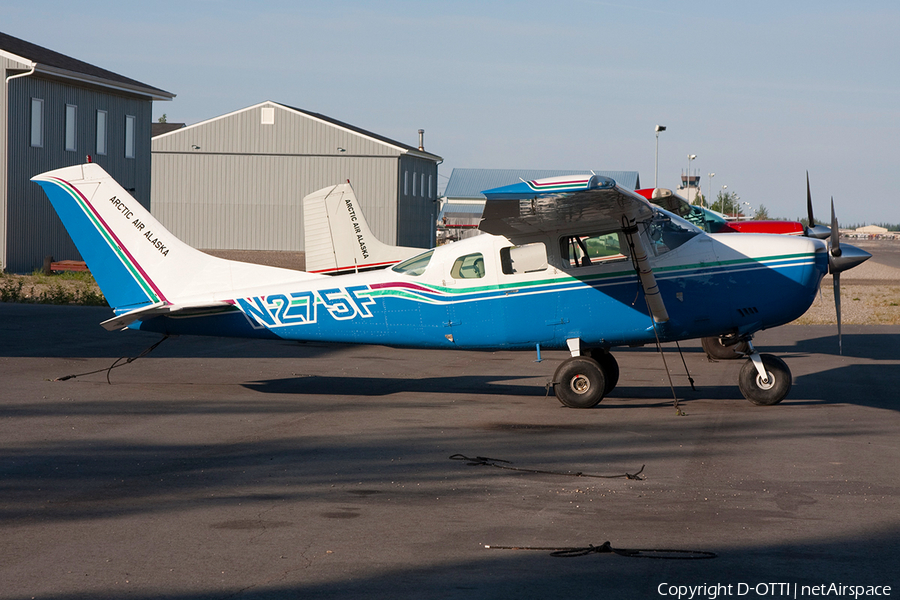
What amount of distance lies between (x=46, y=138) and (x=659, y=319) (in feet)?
90.6

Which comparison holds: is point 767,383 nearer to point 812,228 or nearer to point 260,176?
point 812,228

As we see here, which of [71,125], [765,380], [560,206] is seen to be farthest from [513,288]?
[71,125]

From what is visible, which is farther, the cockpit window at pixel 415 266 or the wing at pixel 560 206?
the cockpit window at pixel 415 266

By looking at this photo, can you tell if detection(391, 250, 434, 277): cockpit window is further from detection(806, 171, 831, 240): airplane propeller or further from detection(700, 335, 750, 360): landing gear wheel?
detection(700, 335, 750, 360): landing gear wheel

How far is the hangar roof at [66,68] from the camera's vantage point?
3014 cm

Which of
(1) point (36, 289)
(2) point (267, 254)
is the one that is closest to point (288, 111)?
(2) point (267, 254)

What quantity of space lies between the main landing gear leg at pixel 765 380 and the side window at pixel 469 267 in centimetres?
327

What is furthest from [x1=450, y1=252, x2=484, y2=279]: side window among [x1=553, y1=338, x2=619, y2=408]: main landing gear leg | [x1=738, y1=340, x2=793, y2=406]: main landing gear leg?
[x1=738, y1=340, x2=793, y2=406]: main landing gear leg

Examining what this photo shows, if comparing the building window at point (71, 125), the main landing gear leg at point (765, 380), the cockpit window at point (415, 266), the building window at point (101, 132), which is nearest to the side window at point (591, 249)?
the cockpit window at point (415, 266)

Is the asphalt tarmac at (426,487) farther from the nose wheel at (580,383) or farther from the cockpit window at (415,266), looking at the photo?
the cockpit window at (415,266)

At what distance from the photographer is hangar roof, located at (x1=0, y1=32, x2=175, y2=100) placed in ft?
98.9

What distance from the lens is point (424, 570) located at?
4531 mm

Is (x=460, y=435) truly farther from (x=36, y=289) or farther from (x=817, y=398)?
(x=36, y=289)

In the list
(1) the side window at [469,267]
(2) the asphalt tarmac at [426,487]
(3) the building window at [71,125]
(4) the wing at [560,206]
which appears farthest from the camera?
(3) the building window at [71,125]
